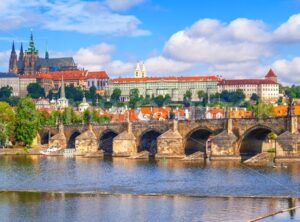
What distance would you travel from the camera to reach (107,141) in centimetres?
9225

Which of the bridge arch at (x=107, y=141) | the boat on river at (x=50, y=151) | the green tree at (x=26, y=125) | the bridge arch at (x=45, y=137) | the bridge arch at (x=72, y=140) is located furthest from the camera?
the bridge arch at (x=45, y=137)

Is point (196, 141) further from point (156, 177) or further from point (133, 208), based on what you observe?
point (133, 208)

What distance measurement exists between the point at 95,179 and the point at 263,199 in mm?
17779

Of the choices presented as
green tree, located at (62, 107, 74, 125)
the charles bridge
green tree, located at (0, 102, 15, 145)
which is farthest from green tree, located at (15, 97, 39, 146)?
green tree, located at (62, 107, 74, 125)

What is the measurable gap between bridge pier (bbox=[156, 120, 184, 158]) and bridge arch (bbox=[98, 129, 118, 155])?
12.2 m

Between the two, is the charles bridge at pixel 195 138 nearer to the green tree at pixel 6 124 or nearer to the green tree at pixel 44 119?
the green tree at pixel 6 124

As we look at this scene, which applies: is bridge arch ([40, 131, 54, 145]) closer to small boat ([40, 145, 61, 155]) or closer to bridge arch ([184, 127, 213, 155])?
small boat ([40, 145, 61, 155])

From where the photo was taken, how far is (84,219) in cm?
3959

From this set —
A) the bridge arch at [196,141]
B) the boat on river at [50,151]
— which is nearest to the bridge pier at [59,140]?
the boat on river at [50,151]

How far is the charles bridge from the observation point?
225 feet

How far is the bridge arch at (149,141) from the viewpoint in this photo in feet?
276

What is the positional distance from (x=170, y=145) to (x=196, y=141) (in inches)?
181

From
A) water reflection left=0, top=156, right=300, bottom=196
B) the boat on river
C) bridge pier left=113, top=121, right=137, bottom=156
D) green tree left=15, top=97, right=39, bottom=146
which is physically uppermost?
green tree left=15, top=97, right=39, bottom=146

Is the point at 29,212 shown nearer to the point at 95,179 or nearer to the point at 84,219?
the point at 84,219
